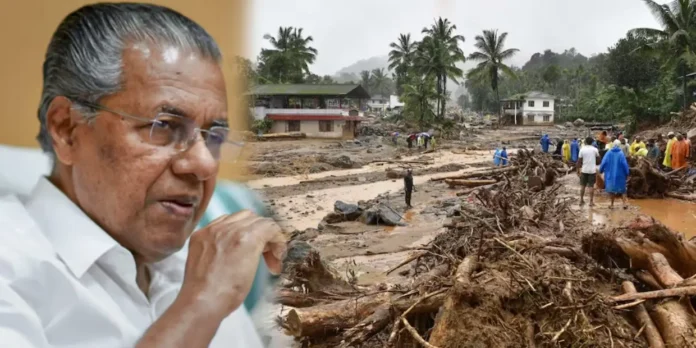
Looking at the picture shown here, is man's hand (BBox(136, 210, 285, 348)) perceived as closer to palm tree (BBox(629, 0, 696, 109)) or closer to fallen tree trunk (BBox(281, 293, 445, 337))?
fallen tree trunk (BBox(281, 293, 445, 337))

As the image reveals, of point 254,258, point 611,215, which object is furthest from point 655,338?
point 254,258

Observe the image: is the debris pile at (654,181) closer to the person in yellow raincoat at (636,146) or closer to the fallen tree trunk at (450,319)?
the person in yellow raincoat at (636,146)

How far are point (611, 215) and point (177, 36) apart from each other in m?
2.71

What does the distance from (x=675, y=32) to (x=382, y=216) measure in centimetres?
155

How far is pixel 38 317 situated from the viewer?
53cm

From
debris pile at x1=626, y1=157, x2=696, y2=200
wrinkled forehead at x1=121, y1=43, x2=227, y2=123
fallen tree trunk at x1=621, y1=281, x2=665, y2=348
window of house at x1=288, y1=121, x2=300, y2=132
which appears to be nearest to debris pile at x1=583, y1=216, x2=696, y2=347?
fallen tree trunk at x1=621, y1=281, x2=665, y2=348

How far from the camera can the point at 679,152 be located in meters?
3.03

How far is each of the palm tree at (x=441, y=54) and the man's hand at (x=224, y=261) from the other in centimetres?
162

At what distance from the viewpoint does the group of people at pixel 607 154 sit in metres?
2.81

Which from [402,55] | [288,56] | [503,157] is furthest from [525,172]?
[288,56]

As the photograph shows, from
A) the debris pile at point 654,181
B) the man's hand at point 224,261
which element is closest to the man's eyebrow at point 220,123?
the man's hand at point 224,261

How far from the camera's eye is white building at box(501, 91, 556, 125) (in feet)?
8.75

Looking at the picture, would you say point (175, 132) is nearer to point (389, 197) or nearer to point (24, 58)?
point (24, 58)

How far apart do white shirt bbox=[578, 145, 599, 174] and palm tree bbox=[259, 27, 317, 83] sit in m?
1.68
